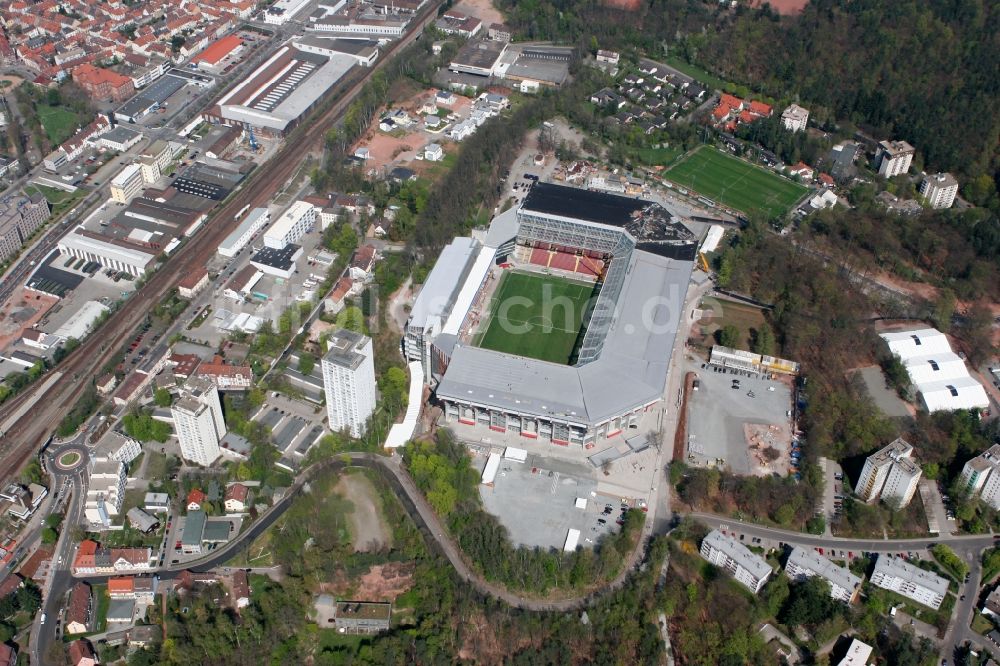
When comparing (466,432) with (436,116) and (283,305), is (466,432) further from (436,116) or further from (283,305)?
(436,116)

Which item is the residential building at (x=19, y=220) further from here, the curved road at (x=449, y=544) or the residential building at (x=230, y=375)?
the curved road at (x=449, y=544)

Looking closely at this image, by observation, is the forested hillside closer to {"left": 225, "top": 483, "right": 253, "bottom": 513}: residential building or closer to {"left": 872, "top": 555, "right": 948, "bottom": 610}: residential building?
{"left": 872, "top": 555, "right": 948, "bottom": 610}: residential building

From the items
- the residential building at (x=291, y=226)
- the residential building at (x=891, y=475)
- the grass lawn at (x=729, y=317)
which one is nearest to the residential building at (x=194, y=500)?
the residential building at (x=291, y=226)

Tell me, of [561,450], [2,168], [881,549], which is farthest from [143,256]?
[881,549]

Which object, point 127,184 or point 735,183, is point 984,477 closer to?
point 735,183

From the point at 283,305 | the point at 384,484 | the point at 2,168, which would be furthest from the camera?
the point at 2,168

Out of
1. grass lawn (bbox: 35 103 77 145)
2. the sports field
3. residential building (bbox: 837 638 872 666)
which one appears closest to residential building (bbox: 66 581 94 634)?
residential building (bbox: 837 638 872 666)
